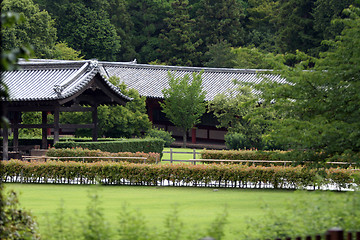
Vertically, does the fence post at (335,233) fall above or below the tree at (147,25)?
below

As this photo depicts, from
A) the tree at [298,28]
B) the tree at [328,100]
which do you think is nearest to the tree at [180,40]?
the tree at [298,28]

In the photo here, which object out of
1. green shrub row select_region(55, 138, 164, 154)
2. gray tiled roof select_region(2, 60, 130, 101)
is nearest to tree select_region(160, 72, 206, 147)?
green shrub row select_region(55, 138, 164, 154)

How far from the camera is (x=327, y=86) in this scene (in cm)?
1633

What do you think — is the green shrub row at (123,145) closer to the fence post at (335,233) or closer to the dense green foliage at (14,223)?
the dense green foliage at (14,223)

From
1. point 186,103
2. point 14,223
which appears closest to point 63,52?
point 186,103

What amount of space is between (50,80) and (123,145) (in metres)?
4.87

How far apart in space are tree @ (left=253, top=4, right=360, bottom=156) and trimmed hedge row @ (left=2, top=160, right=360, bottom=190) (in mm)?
5588

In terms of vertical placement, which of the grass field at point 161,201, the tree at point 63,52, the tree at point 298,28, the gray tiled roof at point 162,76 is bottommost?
the grass field at point 161,201

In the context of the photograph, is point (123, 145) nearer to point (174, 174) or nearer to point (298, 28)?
point (174, 174)

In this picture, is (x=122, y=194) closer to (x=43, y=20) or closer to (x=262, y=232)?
(x=262, y=232)

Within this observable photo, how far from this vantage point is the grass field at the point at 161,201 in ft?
43.3

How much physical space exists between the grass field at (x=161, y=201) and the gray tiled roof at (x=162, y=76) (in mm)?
23829

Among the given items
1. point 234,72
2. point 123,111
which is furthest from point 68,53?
point 123,111

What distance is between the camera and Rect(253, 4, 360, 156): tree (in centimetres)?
1504
